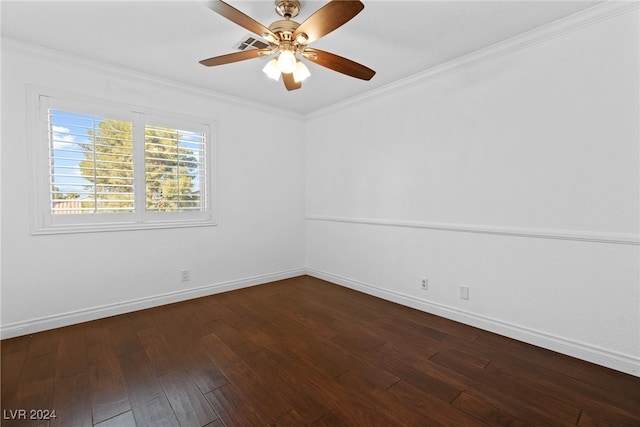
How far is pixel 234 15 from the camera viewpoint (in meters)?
1.61

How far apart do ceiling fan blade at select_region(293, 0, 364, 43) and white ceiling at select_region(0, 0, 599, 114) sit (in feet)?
1.04

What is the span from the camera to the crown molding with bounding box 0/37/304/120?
2426 mm

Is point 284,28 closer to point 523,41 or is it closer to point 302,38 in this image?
point 302,38

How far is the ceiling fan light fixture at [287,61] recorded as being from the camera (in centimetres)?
194

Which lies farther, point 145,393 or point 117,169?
point 117,169

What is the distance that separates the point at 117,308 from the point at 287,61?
2.93m

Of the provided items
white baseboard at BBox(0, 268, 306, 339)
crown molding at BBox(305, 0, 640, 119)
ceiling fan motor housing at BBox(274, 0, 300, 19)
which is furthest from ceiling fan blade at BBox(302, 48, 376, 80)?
white baseboard at BBox(0, 268, 306, 339)

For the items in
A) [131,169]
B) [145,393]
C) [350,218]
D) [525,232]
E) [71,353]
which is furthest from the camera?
[350,218]

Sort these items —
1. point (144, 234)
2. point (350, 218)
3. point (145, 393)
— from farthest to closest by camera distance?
point (350, 218) → point (144, 234) → point (145, 393)

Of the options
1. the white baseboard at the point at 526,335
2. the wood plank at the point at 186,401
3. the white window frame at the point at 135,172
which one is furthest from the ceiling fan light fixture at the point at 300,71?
the white baseboard at the point at 526,335

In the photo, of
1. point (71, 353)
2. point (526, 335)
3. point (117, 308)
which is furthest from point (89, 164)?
point (526, 335)

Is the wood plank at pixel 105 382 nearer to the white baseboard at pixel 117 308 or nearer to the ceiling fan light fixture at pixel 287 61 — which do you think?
the white baseboard at pixel 117 308

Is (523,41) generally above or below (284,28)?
above

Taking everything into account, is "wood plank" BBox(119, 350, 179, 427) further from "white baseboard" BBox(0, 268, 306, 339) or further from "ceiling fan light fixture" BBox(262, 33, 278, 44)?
"ceiling fan light fixture" BBox(262, 33, 278, 44)
